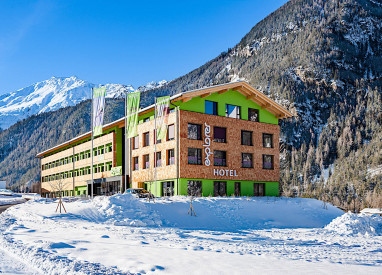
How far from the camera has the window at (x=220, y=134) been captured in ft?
150

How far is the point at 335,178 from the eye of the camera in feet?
506

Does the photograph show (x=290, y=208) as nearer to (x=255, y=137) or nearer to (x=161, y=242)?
(x=255, y=137)

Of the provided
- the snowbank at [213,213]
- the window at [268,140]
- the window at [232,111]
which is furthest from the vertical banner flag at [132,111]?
the window at [268,140]

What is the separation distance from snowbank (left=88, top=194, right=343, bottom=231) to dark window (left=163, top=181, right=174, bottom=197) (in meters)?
7.92

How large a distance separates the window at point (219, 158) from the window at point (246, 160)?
2816 mm


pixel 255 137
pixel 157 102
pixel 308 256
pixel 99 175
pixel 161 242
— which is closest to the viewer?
pixel 308 256

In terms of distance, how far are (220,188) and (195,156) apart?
4.66m

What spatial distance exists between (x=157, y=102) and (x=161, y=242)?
2523 centimetres

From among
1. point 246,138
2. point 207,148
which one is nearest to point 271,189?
point 246,138

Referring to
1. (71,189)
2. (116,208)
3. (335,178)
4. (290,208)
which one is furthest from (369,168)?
(116,208)

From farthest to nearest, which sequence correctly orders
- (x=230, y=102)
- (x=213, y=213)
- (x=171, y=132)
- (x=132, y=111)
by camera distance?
(x=230, y=102), (x=171, y=132), (x=132, y=111), (x=213, y=213)

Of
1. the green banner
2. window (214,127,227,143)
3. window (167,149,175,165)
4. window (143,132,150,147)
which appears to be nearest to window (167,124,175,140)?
window (167,149,175,165)

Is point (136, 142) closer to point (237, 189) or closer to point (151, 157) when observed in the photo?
point (151, 157)

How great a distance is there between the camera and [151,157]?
47.3 metres
